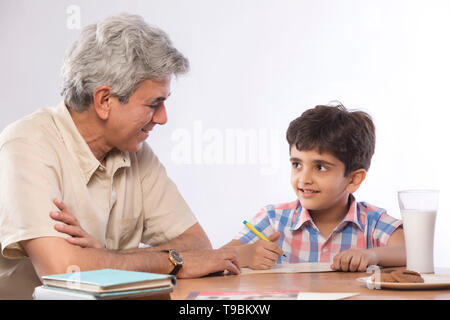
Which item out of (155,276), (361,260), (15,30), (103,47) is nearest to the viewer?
(155,276)

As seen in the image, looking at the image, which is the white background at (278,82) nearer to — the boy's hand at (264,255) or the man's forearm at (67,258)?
the boy's hand at (264,255)

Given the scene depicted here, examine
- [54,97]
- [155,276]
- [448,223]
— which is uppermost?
[54,97]

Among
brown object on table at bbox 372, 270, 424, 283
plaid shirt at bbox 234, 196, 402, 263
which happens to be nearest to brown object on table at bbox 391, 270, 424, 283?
brown object on table at bbox 372, 270, 424, 283

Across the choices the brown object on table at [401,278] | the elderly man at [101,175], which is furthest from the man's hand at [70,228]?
the brown object on table at [401,278]

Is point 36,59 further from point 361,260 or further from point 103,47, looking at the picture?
point 361,260

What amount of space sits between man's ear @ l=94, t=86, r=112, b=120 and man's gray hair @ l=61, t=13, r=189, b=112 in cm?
2

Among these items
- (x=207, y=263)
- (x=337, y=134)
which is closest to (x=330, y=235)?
(x=337, y=134)

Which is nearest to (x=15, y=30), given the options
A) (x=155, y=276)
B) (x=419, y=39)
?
(x=419, y=39)

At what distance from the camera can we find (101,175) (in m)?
1.70

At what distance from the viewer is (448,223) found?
10.8 feet

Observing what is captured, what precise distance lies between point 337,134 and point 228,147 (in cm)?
136

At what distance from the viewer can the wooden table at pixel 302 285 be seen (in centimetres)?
104
